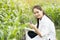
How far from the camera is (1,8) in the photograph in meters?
5.28

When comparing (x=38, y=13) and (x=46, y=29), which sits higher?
(x=38, y=13)

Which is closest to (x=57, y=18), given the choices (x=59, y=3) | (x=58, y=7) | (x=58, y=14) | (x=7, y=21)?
(x=58, y=14)

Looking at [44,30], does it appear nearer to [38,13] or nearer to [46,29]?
[46,29]

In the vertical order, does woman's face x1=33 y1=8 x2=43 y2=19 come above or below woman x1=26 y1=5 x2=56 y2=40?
above

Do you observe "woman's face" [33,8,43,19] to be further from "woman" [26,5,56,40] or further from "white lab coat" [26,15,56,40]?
"white lab coat" [26,15,56,40]

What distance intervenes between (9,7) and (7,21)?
1334mm

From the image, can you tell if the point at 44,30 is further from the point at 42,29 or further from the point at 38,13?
the point at 38,13

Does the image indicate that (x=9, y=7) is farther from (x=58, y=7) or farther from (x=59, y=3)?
(x=59, y=3)

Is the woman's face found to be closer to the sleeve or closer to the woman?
the woman

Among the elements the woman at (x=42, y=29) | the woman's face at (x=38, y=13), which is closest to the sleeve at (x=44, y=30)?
the woman at (x=42, y=29)

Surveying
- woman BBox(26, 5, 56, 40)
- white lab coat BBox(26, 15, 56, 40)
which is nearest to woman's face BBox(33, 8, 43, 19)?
woman BBox(26, 5, 56, 40)

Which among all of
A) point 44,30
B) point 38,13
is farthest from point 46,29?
point 38,13

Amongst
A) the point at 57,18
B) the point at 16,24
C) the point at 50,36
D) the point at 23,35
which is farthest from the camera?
the point at 57,18

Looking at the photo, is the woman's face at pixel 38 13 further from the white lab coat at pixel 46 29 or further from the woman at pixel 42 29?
the white lab coat at pixel 46 29
